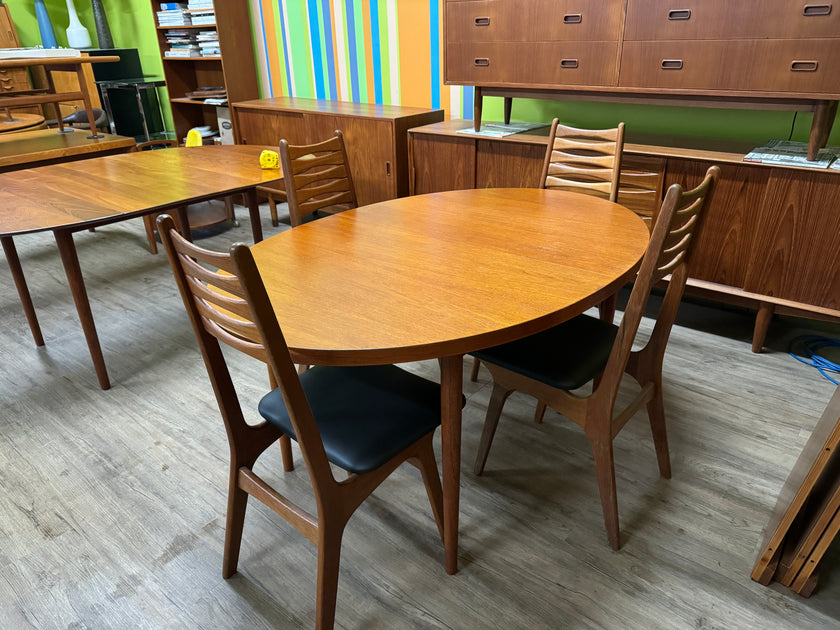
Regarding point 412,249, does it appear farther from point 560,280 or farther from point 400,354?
point 400,354

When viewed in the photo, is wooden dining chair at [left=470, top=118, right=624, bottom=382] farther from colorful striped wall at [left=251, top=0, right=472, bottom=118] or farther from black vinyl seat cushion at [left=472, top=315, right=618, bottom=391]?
colorful striped wall at [left=251, top=0, right=472, bottom=118]

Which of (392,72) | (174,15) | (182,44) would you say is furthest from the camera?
(182,44)

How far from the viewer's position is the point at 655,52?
232 cm

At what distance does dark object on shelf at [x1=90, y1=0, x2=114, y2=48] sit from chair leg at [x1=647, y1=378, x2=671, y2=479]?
6.39m

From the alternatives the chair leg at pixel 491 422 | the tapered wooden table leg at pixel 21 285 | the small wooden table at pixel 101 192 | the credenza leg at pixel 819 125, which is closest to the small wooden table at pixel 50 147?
the small wooden table at pixel 101 192

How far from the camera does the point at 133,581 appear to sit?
1476 mm

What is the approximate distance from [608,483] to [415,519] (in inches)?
22.1

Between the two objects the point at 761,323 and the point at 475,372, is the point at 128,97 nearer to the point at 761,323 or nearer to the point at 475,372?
the point at 475,372

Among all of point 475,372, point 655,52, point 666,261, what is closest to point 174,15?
point 655,52

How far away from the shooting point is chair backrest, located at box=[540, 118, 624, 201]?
6.90 ft

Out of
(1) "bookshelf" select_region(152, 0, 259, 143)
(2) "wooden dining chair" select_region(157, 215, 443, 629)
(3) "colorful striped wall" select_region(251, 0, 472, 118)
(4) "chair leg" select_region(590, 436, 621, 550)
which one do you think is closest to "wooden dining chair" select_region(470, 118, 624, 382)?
(4) "chair leg" select_region(590, 436, 621, 550)

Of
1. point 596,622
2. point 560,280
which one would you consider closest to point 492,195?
point 560,280

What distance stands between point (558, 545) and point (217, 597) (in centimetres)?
91

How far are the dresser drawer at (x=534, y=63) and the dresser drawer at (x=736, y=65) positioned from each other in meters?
0.09
